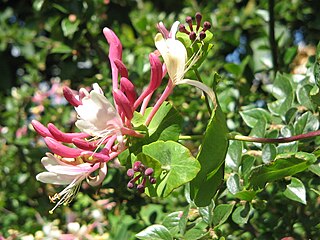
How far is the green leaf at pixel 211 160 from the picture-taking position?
0.66 meters

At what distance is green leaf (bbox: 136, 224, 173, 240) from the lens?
76 cm

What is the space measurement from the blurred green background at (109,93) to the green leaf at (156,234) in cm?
14

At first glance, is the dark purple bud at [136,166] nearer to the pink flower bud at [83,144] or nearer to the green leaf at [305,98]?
the pink flower bud at [83,144]

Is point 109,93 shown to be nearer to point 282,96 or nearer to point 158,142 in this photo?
point 282,96

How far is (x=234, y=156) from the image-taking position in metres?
0.82

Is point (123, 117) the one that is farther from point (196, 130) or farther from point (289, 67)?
point (289, 67)

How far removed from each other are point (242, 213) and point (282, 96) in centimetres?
23

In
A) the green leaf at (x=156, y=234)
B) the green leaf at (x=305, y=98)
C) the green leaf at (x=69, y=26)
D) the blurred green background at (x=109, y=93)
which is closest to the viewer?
the green leaf at (x=156, y=234)

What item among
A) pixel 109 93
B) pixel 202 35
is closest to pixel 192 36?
pixel 202 35

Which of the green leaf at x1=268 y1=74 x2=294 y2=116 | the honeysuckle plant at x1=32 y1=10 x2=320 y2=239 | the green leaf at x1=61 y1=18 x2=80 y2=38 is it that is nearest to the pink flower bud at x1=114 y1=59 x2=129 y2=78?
the honeysuckle plant at x1=32 y1=10 x2=320 y2=239

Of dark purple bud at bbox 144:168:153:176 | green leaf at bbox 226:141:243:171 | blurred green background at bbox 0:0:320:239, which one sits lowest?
blurred green background at bbox 0:0:320:239

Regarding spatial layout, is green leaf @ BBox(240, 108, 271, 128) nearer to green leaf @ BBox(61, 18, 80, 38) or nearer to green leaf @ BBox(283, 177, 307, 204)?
green leaf @ BBox(283, 177, 307, 204)

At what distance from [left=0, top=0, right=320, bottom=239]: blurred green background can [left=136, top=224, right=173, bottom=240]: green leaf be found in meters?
0.14

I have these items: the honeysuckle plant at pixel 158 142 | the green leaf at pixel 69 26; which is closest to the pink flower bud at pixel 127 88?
the honeysuckle plant at pixel 158 142
